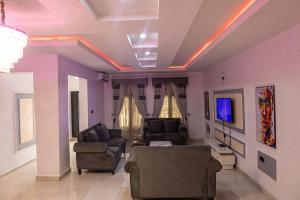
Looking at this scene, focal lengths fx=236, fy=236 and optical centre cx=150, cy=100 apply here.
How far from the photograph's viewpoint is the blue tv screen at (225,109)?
202 inches

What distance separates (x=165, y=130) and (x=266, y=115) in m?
4.21

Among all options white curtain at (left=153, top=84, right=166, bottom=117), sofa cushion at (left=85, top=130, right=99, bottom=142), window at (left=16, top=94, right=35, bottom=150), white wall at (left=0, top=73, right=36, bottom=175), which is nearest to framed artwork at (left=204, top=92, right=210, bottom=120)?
white curtain at (left=153, top=84, right=166, bottom=117)

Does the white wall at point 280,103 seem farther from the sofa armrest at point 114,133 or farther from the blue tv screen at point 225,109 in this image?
the sofa armrest at point 114,133

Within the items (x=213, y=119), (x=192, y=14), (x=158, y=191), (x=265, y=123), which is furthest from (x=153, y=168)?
(x=213, y=119)

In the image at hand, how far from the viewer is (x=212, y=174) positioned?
11.0ft

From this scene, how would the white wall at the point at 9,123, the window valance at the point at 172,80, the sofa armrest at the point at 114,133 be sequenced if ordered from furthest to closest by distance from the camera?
the window valance at the point at 172,80 → the sofa armrest at the point at 114,133 → the white wall at the point at 9,123

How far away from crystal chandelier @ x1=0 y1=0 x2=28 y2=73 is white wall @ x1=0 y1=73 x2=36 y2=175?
3.44m

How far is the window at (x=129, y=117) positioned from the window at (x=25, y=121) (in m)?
3.22

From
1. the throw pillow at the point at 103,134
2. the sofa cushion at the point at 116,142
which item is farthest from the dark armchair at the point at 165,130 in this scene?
the throw pillow at the point at 103,134

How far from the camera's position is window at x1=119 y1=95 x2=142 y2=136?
27.8 ft

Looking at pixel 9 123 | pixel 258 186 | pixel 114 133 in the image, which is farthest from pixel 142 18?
pixel 114 133

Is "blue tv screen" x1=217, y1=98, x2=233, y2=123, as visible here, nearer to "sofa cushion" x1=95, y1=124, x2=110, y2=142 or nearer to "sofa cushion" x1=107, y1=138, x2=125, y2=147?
"sofa cushion" x1=107, y1=138, x2=125, y2=147

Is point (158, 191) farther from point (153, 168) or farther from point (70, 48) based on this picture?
point (70, 48)

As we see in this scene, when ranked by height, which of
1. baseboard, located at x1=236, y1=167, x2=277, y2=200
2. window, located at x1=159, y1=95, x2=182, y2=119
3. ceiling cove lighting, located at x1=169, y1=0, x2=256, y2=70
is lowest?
baseboard, located at x1=236, y1=167, x2=277, y2=200
